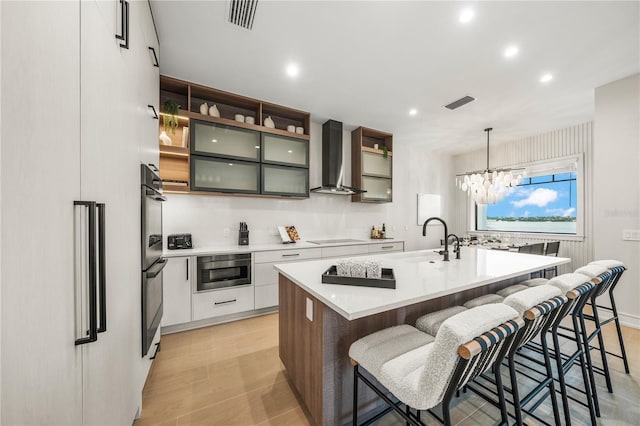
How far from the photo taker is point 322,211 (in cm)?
421

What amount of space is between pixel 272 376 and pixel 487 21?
3347mm

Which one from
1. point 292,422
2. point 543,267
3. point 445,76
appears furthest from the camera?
point 445,76

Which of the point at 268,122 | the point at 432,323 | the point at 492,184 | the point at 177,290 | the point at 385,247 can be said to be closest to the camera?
the point at 432,323

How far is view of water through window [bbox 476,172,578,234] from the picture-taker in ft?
14.0

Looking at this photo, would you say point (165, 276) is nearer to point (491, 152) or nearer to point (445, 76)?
point (445, 76)

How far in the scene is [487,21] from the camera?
1942mm

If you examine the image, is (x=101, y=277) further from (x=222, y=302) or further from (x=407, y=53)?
(x=407, y=53)

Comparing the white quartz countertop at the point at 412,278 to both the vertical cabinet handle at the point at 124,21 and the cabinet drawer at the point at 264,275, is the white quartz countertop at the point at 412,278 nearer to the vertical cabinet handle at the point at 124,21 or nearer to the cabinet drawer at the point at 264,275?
the cabinet drawer at the point at 264,275

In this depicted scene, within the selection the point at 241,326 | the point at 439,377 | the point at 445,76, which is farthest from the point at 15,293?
the point at 445,76

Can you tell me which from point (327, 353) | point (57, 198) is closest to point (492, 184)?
point (327, 353)

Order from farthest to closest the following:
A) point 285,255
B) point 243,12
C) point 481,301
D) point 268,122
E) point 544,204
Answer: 1. point 544,204
2. point 268,122
3. point 285,255
4. point 243,12
5. point 481,301

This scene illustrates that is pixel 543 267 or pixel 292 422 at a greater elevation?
pixel 543 267

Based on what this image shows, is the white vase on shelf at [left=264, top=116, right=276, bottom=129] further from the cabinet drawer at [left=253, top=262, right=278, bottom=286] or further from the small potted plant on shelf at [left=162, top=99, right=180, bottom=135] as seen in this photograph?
the cabinet drawer at [left=253, top=262, right=278, bottom=286]

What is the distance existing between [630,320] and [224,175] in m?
5.14
